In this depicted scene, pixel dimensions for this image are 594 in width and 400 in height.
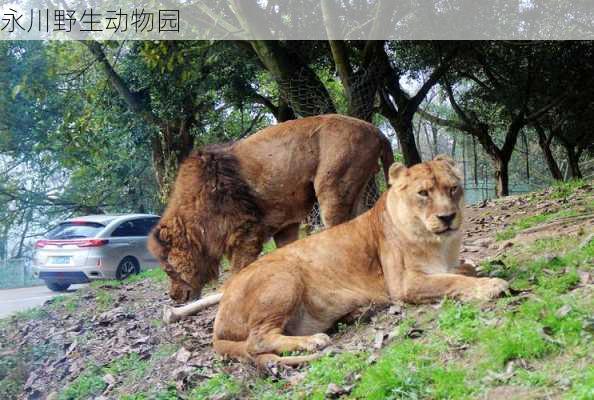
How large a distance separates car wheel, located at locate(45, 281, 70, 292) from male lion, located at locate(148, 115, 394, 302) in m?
8.48

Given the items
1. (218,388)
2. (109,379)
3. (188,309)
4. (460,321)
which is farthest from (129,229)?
(460,321)

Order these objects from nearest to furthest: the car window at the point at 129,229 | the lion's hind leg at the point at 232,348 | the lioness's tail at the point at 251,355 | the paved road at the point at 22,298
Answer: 1. the lioness's tail at the point at 251,355
2. the lion's hind leg at the point at 232,348
3. the paved road at the point at 22,298
4. the car window at the point at 129,229

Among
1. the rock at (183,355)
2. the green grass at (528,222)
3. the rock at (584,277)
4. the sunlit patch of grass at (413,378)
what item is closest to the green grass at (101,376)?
the rock at (183,355)

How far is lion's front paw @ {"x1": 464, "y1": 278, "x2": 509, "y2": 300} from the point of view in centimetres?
515

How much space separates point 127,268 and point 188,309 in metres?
8.64

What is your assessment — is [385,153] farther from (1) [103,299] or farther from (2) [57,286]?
(2) [57,286]

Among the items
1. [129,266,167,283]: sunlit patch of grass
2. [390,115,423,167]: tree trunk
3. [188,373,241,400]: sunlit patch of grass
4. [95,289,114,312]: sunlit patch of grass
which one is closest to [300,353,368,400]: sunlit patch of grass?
[188,373,241,400]: sunlit patch of grass

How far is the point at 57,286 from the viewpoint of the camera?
15469 millimetres

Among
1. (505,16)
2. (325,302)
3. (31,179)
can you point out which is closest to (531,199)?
(505,16)

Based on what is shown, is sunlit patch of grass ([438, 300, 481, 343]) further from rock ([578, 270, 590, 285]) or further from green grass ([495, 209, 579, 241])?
green grass ([495, 209, 579, 241])

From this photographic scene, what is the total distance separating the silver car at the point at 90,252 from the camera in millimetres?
14695

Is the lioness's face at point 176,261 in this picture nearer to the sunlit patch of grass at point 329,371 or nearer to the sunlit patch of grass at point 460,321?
the sunlit patch of grass at point 329,371

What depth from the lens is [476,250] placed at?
8164 mm

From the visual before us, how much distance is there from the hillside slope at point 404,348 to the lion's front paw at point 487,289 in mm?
87
